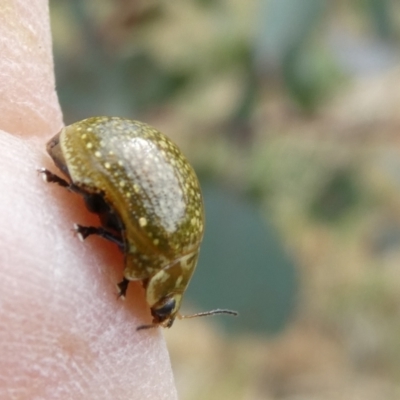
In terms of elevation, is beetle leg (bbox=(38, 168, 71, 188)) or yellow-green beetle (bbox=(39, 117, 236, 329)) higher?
beetle leg (bbox=(38, 168, 71, 188))

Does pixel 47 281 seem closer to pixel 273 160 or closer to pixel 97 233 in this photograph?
pixel 97 233

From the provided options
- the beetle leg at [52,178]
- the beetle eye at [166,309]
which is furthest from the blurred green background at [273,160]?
the beetle leg at [52,178]

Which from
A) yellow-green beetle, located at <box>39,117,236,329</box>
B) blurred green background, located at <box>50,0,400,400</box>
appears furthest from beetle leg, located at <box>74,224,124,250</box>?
blurred green background, located at <box>50,0,400,400</box>

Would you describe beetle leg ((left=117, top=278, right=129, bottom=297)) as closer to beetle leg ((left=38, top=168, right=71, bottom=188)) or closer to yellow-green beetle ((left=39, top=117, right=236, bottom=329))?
yellow-green beetle ((left=39, top=117, right=236, bottom=329))

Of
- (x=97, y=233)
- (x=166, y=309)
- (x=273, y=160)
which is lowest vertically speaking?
(x=273, y=160)

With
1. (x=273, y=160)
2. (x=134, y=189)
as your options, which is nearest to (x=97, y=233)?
(x=134, y=189)

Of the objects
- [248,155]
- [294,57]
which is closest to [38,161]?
[294,57]

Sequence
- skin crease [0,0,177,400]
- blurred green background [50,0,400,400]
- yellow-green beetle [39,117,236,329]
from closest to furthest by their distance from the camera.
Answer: skin crease [0,0,177,400]
yellow-green beetle [39,117,236,329]
blurred green background [50,0,400,400]

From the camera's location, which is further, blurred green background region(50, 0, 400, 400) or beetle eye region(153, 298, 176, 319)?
blurred green background region(50, 0, 400, 400)

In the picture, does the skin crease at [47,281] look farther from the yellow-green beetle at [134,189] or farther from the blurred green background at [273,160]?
the blurred green background at [273,160]
